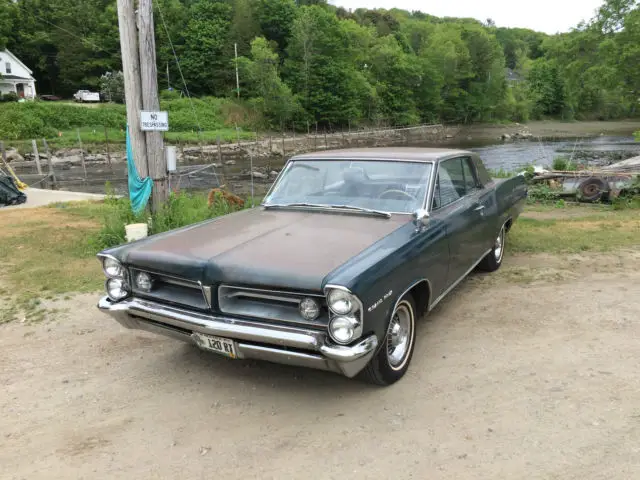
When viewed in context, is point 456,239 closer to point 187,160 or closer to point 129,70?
point 129,70

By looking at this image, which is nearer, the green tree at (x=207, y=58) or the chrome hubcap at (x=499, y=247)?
the chrome hubcap at (x=499, y=247)

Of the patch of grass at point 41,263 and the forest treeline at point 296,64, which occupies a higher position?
the forest treeline at point 296,64

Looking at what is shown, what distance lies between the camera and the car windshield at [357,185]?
4.34 meters

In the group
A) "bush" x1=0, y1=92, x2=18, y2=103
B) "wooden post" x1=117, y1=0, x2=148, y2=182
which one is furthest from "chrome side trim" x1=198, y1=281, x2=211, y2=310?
"bush" x1=0, y1=92, x2=18, y2=103

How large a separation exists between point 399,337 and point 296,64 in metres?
71.2

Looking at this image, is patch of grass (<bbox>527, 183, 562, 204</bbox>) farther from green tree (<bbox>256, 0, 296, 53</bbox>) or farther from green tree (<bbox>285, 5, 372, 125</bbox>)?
green tree (<bbox>256, 0, 296, 53</bbox>)

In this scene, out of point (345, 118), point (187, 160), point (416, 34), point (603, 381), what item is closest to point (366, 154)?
point (603, 381)

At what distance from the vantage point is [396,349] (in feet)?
12.2

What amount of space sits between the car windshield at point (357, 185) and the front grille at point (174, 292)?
1460mm

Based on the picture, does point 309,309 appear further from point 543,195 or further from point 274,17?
point 274,17

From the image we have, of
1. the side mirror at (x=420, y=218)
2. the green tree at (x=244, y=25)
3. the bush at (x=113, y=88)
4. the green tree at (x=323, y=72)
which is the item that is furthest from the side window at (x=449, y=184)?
the green tree at (x=244, y=25)

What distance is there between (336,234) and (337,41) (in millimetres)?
72626

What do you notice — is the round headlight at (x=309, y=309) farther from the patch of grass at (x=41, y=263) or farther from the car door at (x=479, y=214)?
the patch of grass at (x=41, y=263)

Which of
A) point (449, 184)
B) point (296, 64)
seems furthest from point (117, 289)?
point (296, 64)
